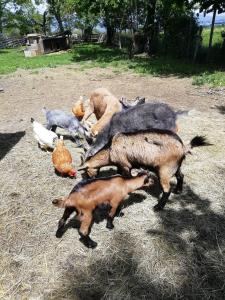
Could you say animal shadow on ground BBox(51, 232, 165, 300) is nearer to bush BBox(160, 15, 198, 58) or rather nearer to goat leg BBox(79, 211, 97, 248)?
goat leg BBox(79, 211, 97, 248)

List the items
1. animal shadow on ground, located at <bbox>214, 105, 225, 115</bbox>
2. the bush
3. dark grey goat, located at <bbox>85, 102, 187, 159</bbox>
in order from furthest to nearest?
1. the bush
2. animal shadow on ground, located at <bbox>214, 105, 225, 115</bbox>
3. dark grey goat, located at <bbox>85, 102, 187, 159</bbox>

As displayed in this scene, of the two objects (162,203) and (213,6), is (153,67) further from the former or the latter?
(162,203)

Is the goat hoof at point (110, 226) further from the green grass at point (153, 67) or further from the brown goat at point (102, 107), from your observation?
the green grass at point (153, 67)

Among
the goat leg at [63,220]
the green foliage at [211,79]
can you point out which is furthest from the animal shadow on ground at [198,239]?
the green foliage at [211,79]

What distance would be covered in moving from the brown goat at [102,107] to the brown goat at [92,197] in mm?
1860

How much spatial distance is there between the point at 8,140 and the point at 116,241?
152 inches

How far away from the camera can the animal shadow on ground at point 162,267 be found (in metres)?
3.23

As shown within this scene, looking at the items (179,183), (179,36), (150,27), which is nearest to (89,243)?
(179,183)

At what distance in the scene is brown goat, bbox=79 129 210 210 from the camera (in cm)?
413

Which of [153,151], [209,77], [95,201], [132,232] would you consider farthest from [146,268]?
[209,77]

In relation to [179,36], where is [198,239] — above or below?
below

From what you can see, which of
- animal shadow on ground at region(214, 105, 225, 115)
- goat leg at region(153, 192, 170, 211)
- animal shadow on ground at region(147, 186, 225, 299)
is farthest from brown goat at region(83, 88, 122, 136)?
animal shadow on ground at region(214, 105, 225, 115)

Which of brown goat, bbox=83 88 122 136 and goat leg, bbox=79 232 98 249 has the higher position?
brown goat, bbox=83 88 122 136

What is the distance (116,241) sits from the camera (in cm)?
388
